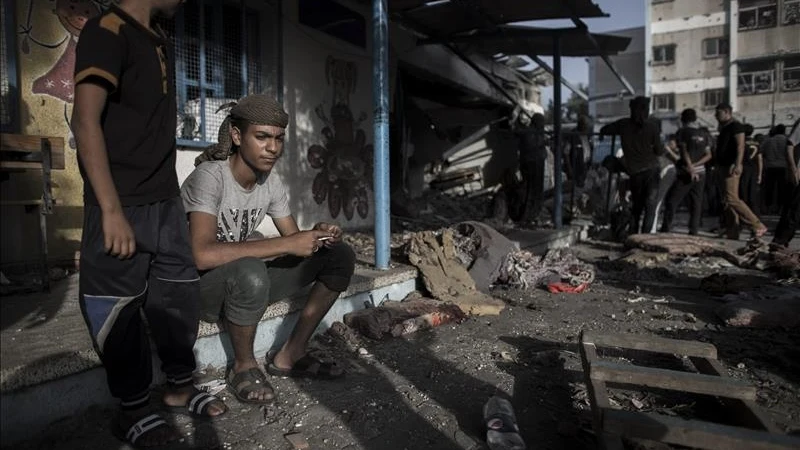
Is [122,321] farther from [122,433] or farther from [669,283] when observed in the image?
[669,283]

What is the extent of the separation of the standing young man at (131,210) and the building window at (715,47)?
31.5m

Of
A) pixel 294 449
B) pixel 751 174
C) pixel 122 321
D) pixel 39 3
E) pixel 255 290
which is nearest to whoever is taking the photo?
pixel 122 321

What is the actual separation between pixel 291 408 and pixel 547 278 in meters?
3.33

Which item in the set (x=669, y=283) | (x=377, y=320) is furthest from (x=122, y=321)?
(x=669, y=283)

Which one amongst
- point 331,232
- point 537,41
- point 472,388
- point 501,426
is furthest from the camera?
point 537,41

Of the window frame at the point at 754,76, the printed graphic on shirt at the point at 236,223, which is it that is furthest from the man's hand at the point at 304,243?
the window frame at the point at 754,76

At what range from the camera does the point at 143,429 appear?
6.18ft

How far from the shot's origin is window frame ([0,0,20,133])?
341cm

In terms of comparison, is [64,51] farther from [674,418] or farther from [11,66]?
[674,418]

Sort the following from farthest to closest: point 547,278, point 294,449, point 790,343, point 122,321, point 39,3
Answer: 1. point 547,278
2. point 39,3
3. point 790,343
4. point 294,449
5. point 122,321

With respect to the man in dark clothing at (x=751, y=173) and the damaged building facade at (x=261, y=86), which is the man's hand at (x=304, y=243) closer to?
the damaged building facade at (x=261, y=86)

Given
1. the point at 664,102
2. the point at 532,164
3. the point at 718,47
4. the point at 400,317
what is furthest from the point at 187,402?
the point at 718,47

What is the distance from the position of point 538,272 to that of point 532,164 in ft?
12.8

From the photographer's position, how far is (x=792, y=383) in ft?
8.63
